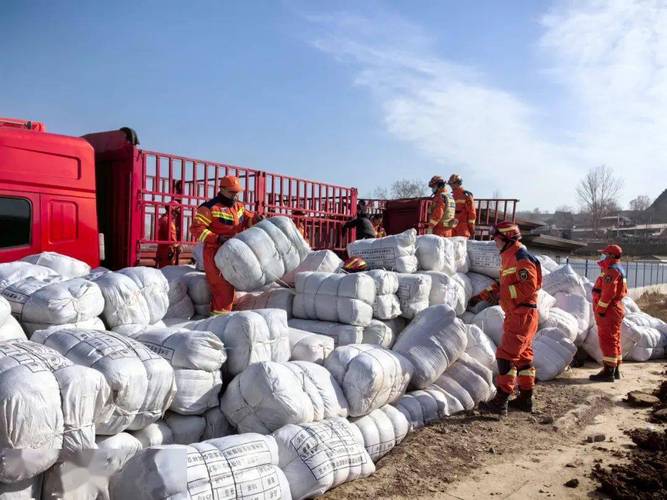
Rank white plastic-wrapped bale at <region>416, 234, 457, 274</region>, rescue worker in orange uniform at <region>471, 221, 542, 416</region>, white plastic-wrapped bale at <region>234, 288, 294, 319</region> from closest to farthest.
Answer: rescue worker in orange uniform at <region>471, 221, 542, 416</region> → white plastic-wrapped bale at <region>234, 288, 294, 319</region> → white plastic-wrapped bale at <region>416, 234, 457, 274</region>

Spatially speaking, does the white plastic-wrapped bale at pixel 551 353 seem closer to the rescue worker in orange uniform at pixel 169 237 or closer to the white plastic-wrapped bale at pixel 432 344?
the white plastic-wrapped bale at pixel 432 344

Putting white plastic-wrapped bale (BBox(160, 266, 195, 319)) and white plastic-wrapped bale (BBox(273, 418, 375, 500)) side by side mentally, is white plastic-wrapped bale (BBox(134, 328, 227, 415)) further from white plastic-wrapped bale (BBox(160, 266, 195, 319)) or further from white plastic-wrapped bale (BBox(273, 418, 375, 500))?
white plastic-wrapped bale (BBox(160, 266, 195, 319))

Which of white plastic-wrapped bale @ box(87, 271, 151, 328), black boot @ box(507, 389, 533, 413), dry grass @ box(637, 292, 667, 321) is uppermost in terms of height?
white plastic-wrapped bale @ box(87, 271, 151, 328)

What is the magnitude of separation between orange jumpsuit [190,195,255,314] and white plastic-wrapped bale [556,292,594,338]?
510cm

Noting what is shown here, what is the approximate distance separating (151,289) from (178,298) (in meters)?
1.17

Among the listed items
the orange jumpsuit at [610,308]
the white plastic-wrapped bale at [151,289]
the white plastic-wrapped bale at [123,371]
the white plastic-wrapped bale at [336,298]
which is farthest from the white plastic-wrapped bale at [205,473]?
the orange jumpsuit at [610,308]

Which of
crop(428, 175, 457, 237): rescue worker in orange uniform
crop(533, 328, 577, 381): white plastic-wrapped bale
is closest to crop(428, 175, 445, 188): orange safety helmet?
crop(428, 175, 457, 237): rescue worker in orange uniform

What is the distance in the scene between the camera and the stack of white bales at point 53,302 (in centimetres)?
380

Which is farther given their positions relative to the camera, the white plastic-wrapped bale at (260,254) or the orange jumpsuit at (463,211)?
the orange jumpsuit at (463,211)

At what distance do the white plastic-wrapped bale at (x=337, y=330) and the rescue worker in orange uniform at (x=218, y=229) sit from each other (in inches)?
30.9

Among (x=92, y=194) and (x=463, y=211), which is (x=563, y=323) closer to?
(x=463, y=211)

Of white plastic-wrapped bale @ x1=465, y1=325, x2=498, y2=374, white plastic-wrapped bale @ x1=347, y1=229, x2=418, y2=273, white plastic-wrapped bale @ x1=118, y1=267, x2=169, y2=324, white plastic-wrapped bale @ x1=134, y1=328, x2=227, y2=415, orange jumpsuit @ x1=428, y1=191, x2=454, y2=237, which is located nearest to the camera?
white plastic-wrapped bale @ x1=134, y1=328, x2=227, y2=415

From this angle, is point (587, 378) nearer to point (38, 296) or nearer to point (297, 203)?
point (297, 203)

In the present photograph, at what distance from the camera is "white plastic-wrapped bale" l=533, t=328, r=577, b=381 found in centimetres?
692
